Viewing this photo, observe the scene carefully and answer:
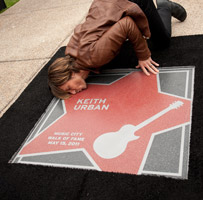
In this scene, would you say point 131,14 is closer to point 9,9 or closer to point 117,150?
point 117,150

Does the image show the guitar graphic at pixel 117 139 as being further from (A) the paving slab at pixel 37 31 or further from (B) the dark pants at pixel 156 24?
(A) the paving slab at pixel 37 31

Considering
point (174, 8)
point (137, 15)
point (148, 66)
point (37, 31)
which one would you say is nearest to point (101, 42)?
point (137, 15)

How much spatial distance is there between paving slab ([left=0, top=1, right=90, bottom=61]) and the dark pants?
1.36 meters

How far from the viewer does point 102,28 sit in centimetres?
187

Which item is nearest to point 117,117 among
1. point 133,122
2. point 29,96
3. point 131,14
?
point 133,122

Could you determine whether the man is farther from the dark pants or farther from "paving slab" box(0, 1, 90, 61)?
"paving slab" box(0, 1, 90, 61)

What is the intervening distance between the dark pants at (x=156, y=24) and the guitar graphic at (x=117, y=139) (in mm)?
889

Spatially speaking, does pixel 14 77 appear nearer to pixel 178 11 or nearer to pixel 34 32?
pixel 34 32

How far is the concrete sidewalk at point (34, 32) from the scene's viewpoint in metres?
2.67

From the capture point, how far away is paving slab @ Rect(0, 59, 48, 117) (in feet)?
7.98

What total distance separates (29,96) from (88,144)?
1.02m

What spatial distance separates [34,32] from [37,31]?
0.05 meters

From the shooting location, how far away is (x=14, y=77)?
2.76 meters

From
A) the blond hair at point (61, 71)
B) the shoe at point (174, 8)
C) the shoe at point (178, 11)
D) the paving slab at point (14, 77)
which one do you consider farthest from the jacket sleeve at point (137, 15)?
the paving slab at point (14, 77)
